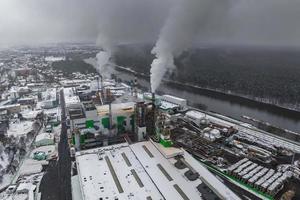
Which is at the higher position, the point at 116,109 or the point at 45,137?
the point at 116,109

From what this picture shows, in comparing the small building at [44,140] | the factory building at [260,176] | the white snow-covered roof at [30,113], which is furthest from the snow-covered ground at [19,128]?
the factory building at [260,176]

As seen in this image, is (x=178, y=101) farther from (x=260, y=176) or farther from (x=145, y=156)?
(x=260, y=176)

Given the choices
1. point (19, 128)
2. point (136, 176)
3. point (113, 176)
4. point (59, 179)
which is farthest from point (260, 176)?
point (19, 128)

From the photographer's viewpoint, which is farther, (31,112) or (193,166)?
(31,112)

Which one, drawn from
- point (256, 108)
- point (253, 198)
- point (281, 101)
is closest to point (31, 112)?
point (253, 198)

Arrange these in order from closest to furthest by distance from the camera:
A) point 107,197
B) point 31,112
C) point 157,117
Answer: point 107,197 < point 157,117 < point 31,112

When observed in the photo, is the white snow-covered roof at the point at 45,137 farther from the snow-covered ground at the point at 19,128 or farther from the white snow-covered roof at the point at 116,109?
the white snow-covered roof at the point at 116,109

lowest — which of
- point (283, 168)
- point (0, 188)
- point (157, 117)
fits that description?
point (0, 188)

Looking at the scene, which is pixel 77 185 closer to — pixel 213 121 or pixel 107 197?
pixel 107 197
